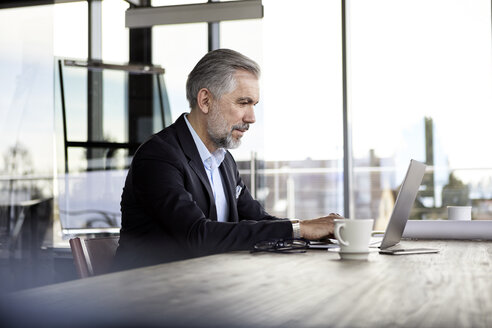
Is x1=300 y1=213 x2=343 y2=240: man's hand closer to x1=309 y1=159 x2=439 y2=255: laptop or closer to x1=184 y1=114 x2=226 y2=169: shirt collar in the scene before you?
x1=309 y1=159 x2=439 y2=255: laptop

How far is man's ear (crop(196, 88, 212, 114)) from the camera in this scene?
2.41m

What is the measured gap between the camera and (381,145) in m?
5.00

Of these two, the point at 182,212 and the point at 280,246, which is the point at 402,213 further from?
the point at 182,212

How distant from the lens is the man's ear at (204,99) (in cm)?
241

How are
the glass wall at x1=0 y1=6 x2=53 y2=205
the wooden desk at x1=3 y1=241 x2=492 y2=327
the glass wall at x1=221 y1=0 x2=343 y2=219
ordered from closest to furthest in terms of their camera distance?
the wooden desk at x1=3 y1=241 x2=492 y2=327
the glass wall at x1=0 y1=6 x2=53 y2=205
the glass wall at x1=221 y1=0 x2=343 y2=219

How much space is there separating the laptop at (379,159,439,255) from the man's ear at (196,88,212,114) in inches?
33.9

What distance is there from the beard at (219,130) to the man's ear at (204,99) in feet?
0.09

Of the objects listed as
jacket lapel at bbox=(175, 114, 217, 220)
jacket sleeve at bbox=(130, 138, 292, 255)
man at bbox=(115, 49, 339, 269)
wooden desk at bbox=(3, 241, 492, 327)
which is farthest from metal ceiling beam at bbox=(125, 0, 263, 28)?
wooden desk at bbox=(3, 241, 492, 327)

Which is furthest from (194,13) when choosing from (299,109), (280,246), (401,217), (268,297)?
(268,297)

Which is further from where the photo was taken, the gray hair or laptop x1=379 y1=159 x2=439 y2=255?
the gray hair

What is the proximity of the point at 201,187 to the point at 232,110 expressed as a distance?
0.42 meters

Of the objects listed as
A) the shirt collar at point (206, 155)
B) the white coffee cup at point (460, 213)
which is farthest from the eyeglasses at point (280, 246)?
the white coffee cup at point (460, 213)

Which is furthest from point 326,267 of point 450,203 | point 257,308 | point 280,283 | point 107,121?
→ point 107,121

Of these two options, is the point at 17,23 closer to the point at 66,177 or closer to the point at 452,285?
the point at 66,177
